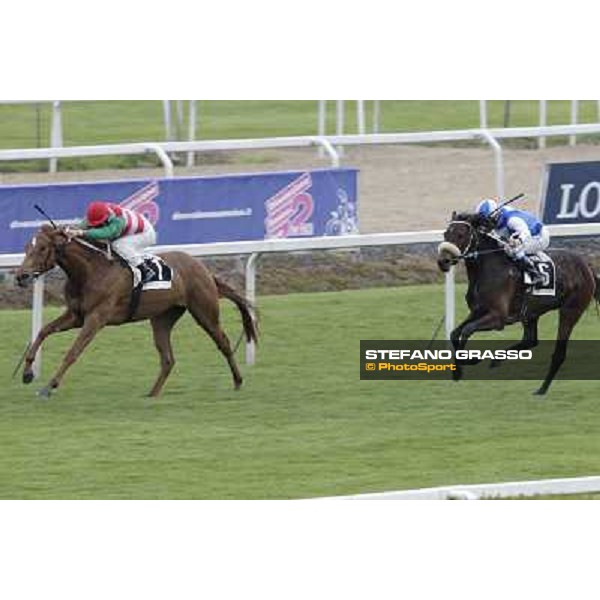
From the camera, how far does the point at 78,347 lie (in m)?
15.1

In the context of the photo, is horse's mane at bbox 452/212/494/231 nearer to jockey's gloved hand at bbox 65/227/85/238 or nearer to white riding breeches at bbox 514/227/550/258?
white riding breeches at bbox 514/227/550/258

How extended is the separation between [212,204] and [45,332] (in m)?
2.59

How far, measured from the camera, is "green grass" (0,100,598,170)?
1119 inches

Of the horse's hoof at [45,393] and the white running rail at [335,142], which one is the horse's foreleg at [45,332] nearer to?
the horse's hoof at [45,393]

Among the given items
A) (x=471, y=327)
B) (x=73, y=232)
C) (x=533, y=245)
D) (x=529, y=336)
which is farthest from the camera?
(x=529, y=336)

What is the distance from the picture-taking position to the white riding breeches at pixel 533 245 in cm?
1577

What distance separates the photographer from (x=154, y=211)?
17.0 meters

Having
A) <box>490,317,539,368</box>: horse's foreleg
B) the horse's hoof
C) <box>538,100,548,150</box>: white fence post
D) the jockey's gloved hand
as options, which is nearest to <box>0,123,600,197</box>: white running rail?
the jockey's gloved hand

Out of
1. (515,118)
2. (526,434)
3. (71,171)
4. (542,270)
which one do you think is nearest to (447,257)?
(542,270)

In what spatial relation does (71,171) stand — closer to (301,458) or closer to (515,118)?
(515,118)

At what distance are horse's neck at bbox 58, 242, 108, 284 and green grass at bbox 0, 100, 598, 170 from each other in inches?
469

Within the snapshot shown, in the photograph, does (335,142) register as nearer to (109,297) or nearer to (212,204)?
(212,204)

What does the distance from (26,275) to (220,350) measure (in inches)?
63.2

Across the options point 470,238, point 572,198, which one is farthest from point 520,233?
point 572,198
